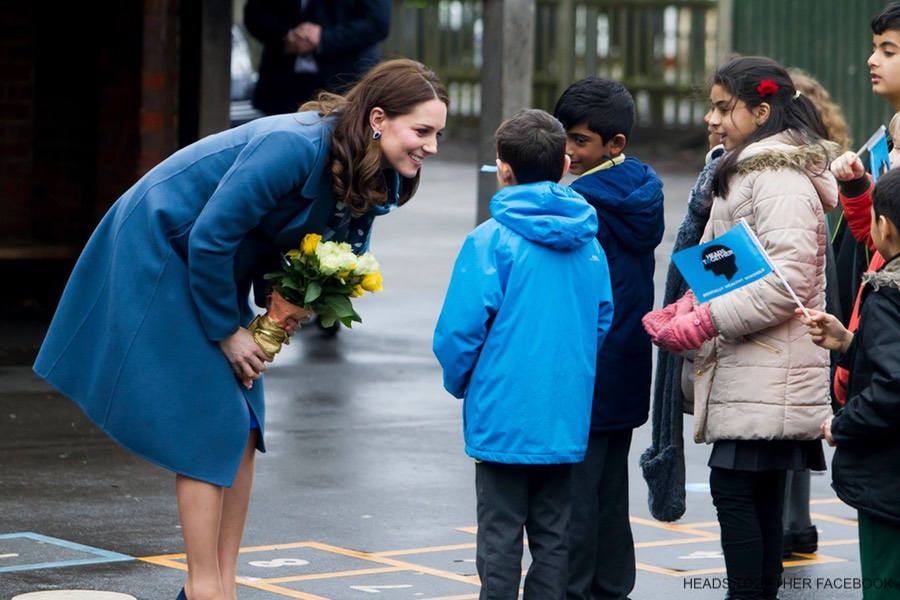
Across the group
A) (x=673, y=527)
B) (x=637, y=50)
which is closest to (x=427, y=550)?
(x=673, y=527)

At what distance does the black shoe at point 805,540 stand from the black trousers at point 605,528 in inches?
46.8

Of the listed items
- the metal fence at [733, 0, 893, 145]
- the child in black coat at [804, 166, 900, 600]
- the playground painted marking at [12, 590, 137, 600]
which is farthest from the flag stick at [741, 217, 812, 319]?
the metal fence at [733, 0, 893, 145]

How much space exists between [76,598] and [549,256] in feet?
5.50

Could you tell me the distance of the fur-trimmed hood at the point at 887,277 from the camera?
5121 millimetres

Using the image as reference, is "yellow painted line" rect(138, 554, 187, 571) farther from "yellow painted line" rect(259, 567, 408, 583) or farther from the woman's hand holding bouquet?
the woman's hand holding bouquet

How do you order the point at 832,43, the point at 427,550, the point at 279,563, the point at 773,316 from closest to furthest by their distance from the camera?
the point at 773,316, the point at 279,563, the point at 427,550, the point at 832,43

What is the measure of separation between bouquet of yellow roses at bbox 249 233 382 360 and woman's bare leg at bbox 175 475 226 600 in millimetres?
436

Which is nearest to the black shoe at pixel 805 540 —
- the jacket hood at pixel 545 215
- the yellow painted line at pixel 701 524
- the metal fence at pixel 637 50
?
the yellow painted line at pixel 701 524

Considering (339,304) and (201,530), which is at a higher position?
(339,304)

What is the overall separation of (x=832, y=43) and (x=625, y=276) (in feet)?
42.8

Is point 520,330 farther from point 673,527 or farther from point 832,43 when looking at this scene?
point 832,43

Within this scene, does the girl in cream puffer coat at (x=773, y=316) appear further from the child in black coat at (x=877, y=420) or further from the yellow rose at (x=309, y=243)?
the yellow rose at (x=309, y=243)

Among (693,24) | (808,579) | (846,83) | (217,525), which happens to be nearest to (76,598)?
(217,525)

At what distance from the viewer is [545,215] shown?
5.30 m
